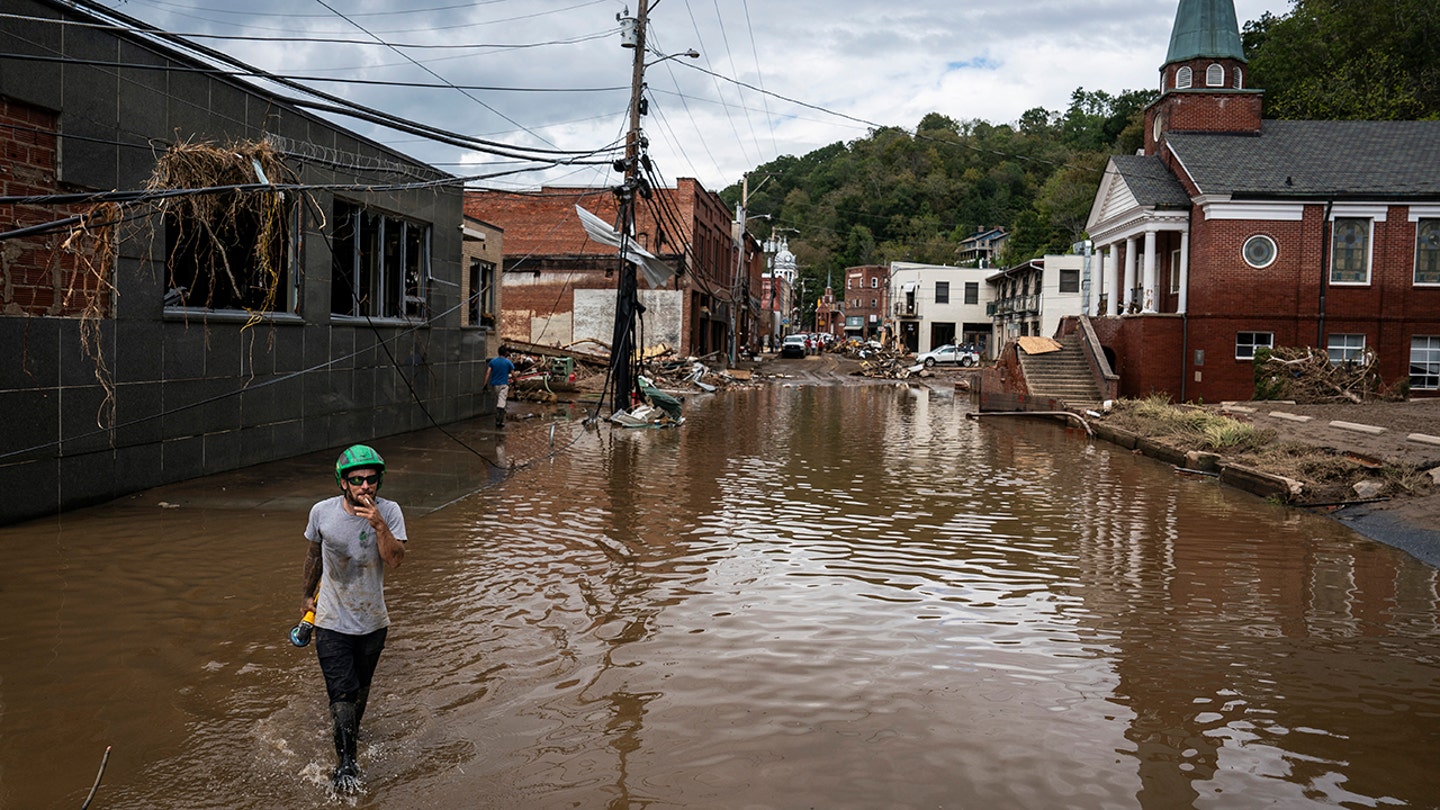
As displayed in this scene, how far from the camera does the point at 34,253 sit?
10.4m

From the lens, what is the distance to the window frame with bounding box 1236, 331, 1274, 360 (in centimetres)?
3041

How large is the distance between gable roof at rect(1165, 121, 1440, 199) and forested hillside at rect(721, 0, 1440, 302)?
29.1 feet

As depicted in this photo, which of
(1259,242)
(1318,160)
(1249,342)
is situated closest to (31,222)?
(1249,342)

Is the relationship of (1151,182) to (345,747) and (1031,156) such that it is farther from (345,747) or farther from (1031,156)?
(1031,156)

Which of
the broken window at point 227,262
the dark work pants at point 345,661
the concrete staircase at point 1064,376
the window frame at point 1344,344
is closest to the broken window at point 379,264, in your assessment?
the broken window at point 227,262

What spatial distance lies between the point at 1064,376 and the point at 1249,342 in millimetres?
5306

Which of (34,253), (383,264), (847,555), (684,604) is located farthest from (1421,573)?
(383,264)

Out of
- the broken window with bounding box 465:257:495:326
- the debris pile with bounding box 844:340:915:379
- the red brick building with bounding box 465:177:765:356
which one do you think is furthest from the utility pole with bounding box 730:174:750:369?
the broken window with bounding box 465:257:495:326

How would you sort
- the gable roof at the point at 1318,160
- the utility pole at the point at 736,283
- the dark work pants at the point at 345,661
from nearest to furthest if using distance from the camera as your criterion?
the dark work pants at the point at 345,661 < the gable roof at the point at 1318,160 < the utility pole at the point at 736,283

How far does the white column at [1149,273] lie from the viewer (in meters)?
32.2

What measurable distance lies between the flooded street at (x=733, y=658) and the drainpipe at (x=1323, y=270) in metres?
20.0

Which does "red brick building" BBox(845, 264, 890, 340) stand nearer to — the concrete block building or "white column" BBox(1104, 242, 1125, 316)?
"white column" BBox(1104, 242, 1125, 316)

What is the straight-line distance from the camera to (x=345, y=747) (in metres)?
4.99

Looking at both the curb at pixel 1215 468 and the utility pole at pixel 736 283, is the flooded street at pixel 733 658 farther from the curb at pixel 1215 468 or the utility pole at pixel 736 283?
the utility pole at pixel 736 283
